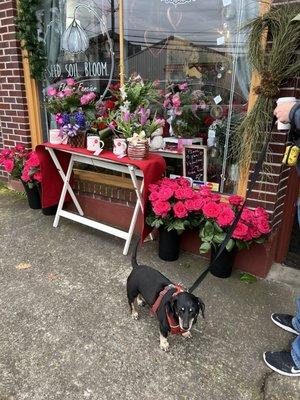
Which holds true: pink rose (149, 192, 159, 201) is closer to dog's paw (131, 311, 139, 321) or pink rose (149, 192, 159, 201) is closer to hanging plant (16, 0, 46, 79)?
dog's paw (131, 311, 139, 321)

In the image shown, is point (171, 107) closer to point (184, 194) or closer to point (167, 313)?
point (184, 194)

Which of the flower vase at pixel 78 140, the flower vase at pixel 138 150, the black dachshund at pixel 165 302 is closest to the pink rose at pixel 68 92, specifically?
the flower vase at pixel 78 140

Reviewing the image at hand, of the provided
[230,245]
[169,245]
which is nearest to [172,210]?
[169,245]

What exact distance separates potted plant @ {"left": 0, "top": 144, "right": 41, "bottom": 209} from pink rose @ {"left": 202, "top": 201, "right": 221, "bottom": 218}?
6.53 ft

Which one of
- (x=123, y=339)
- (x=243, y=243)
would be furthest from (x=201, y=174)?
(x=123, y=339)

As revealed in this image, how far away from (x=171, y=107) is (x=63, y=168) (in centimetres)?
134

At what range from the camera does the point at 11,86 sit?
14.0 ft

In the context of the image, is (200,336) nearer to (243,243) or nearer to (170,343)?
(170,343)

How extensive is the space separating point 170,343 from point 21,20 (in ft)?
11.9

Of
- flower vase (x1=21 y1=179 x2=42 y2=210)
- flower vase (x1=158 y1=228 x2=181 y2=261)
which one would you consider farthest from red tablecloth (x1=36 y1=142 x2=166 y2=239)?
flower vase (x1=21 y1=179 x2=42 y2=210)

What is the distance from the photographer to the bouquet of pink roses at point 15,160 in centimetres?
419

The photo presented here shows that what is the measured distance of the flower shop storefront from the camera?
2883 mm

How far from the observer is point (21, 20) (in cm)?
388

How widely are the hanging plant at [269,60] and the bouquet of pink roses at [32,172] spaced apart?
230 centimetres
